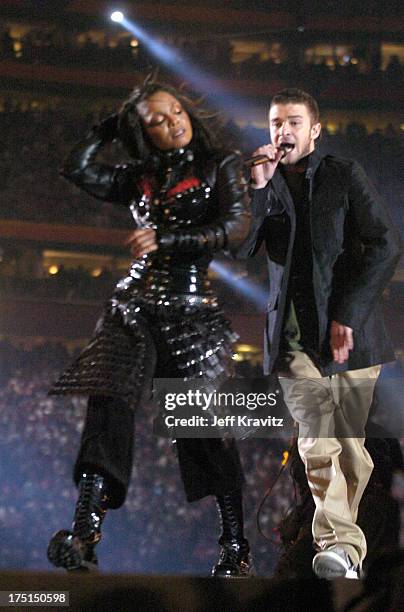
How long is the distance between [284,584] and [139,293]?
767mm

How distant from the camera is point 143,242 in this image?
2098 mm

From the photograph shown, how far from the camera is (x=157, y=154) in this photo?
7.48 ft

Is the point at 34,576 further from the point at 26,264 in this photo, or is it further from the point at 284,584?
the point at 26,264

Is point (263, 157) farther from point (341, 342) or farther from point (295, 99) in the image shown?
point (341, 342)

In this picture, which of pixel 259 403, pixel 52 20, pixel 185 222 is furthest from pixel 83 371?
pixel 52 20

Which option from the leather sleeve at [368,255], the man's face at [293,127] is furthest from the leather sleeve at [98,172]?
the leather sleeve at [368,255]

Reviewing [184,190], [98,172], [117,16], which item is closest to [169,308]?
[184,190]

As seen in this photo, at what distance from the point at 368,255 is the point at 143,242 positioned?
53 centimetres

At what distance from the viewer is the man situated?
86.5 inches

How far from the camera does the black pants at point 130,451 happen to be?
2035 mm

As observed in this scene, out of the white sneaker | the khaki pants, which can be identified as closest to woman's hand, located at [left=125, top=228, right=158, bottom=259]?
the khaki pants

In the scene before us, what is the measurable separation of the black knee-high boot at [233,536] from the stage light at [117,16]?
187 centimetres

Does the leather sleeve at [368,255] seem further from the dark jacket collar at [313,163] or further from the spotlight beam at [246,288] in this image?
the spotlight beam at [246,288]

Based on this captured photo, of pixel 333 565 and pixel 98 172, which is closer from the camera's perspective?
pixel 333 565
